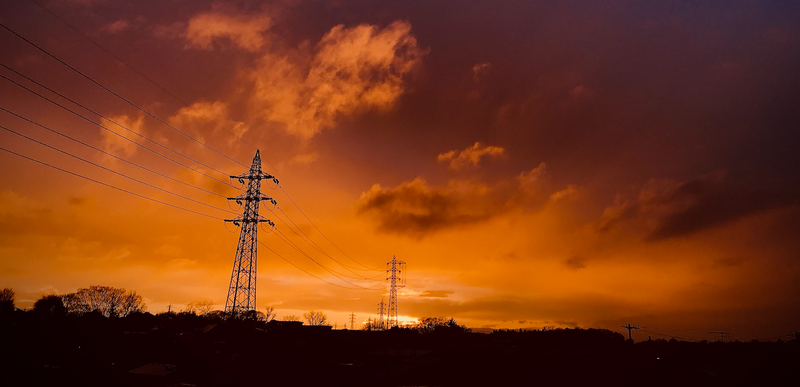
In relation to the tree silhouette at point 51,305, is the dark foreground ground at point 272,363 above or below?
below

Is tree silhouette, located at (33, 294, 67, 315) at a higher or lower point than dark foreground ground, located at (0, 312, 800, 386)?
higher

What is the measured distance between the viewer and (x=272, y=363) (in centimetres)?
7175

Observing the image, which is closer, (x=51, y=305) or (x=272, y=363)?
(x=272, y=363)

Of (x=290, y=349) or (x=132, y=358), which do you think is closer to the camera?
(x=132, y=358)

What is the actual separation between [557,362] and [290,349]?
5380 cm

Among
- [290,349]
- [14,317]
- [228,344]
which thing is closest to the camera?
[228,344]

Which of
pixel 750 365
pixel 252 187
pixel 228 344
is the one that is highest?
pixel 252 187

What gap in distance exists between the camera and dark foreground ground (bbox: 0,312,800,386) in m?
64.4

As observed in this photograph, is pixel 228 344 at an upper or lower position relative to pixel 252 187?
lower

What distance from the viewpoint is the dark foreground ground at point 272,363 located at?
211ft

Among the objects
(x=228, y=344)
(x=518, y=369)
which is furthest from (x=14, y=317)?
(x=518, y=369)

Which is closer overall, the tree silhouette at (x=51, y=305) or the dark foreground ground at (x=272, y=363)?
the dark foreground ground at (x=272, y=363)

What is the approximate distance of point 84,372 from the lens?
67.9 meters

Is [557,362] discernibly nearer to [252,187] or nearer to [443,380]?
[443,380]
